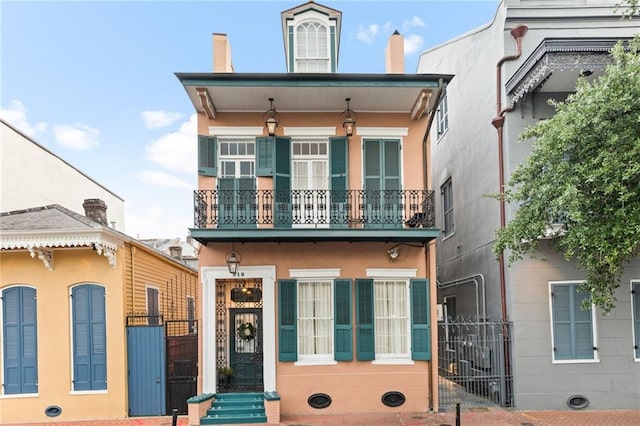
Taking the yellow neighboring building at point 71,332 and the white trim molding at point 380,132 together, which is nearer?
the yellow neighboring building at point 71,332

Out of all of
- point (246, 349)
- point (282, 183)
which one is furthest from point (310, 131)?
point (246, 349)

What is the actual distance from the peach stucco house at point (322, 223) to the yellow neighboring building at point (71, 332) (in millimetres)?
1469

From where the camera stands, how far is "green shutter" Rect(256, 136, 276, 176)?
10.8 metres

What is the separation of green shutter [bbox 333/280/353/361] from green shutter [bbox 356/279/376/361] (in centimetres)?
18

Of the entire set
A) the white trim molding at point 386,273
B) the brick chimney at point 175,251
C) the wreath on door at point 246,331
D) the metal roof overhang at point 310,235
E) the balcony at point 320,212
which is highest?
the balcony at point 320,212

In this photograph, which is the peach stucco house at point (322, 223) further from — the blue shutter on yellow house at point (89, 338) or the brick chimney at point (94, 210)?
the brick chimney at point (94, 210)

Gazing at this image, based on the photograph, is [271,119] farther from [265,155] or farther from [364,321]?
[364,321]

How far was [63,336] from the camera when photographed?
10.6m

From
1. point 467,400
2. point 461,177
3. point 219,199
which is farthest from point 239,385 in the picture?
point 461,177

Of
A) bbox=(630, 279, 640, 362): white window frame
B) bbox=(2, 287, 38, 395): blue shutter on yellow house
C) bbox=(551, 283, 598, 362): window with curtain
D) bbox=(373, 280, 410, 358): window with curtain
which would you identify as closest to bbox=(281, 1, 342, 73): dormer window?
bbox=(373, 280, 410, 358): window with curtain

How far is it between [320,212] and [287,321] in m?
2.49

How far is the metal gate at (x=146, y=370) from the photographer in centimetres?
1058

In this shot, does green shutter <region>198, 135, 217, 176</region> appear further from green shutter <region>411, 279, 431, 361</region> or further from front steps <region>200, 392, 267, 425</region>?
green shutter <region>411, 279, 431, 361</region>

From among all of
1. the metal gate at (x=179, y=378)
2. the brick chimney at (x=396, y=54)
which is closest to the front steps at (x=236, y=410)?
the metal gate at (x=179, y=378)
